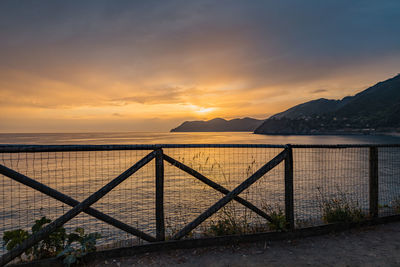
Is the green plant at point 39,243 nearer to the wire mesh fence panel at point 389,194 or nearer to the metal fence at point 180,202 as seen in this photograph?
the metal fence at point 180,202

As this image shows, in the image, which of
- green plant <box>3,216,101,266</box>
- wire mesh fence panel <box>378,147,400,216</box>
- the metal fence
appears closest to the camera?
green plant <box>3,216,101,266</box>

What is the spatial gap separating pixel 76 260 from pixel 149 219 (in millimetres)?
8187

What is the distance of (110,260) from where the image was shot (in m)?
4.16

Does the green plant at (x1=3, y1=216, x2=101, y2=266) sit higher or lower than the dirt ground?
higher

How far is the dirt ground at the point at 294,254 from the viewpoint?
410 cm

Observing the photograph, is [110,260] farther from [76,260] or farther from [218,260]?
[218,260]

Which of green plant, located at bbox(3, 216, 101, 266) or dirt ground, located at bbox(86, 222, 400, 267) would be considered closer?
green plant, located at bbox(3, 216, 101, 266)

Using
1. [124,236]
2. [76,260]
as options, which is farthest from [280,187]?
[76,260]

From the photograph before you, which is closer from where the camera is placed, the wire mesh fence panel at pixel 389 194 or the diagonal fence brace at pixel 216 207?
the diagonal fence brace at pixel 216 207

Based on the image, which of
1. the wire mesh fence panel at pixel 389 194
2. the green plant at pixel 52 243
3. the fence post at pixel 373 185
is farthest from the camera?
the wire mesh fence panel at pixel 389 194

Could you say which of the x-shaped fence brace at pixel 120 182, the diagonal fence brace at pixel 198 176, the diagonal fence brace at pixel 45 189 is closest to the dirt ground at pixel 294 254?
the x-shaped fence brace at pixel 120 182

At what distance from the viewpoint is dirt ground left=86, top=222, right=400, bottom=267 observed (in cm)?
410

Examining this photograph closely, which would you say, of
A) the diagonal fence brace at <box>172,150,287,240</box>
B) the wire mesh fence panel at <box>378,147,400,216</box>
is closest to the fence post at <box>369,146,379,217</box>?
the wire mesh fence panel at <box>378,147,400,216</box>

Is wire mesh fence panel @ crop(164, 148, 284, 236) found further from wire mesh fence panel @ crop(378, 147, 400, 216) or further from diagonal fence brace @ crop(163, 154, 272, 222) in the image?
wire mesh fence panel @ crop(378, 147, 400, 216)
